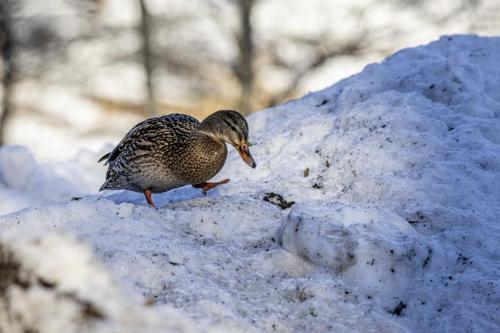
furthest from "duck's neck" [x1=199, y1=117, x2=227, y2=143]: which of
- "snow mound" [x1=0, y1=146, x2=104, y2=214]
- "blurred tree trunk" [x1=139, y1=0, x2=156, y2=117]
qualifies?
"blurred tree trunk" [x1=139, y1=0, x2=156, y2=117]

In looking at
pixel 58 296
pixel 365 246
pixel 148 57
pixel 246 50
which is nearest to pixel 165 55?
pixel 148 57

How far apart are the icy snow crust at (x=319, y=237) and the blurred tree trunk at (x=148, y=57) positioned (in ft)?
22.9

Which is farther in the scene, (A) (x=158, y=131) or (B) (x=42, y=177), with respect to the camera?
(B) (x=42, y=177)

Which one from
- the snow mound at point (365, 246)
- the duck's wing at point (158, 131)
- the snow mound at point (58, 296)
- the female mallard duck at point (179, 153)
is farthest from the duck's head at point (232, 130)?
the snow mound at point (58, 296)

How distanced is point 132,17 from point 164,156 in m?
9.12

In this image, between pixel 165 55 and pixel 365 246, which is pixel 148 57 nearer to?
pixel 165 55

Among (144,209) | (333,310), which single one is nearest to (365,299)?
(333,310)

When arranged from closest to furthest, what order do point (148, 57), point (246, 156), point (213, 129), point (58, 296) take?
point (58, 296), point (246, 156), point (213, 129), point (148, 57)

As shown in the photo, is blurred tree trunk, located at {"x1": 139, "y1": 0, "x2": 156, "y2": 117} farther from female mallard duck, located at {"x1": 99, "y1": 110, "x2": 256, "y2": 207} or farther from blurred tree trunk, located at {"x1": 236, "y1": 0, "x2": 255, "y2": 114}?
female mallard duck, located at {"x1": 99, "y1": 110, "x2": 256, "y2": 207}

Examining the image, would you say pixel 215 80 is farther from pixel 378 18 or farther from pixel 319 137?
pixel 319 137

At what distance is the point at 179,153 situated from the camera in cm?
389

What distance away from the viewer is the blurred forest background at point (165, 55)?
11.8m

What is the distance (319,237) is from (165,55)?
9823 millimetres

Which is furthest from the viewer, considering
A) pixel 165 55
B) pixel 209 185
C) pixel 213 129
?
pixel 165 55
